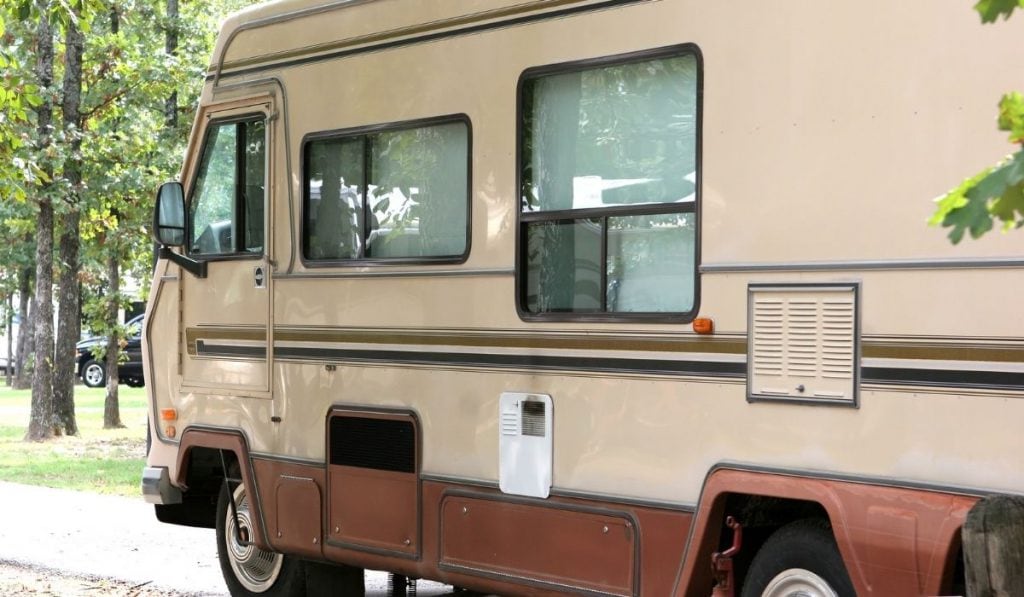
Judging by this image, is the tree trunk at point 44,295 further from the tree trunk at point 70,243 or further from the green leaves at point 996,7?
the green leaves at point 996,7

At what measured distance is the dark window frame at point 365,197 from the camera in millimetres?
6082

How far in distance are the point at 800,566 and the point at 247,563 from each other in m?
3.75

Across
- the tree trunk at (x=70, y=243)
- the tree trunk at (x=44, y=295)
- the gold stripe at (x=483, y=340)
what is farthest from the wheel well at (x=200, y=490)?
the tree trunk at (x=44, y=295)

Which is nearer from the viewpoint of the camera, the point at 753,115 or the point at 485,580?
the point at 753,115

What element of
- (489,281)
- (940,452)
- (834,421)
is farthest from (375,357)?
(940,452)

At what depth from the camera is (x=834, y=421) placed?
4691 millimetres

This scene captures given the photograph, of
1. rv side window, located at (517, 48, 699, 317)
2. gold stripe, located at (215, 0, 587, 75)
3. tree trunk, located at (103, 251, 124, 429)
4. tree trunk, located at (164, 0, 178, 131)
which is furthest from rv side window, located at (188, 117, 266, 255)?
tree trunk, located at (103, 251, 124, 429)

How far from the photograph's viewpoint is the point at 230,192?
7.49 metres

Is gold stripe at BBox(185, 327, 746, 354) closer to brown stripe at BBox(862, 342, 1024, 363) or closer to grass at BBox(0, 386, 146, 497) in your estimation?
brown stripe at BBox(862, 342, 1024, 363)

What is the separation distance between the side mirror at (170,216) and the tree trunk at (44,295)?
10.0 metres

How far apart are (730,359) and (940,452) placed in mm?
867

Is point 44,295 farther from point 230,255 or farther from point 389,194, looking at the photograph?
point 389,194

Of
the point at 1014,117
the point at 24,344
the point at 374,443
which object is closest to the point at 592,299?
the point at 374,443

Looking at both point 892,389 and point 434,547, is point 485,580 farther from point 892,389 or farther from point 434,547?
point 892,389
